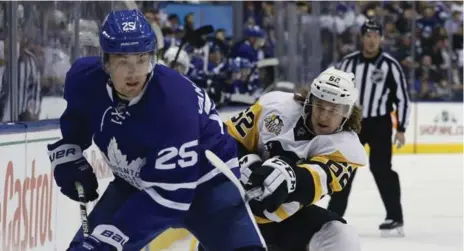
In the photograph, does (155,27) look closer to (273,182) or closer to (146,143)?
(273,182)

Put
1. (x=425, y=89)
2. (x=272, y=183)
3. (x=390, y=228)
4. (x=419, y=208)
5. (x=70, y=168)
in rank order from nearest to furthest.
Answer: (x=70, y=168) → (x=272, y=183) → (x=390, y=228) → (x=419, y=208) → (x=425, y=89)

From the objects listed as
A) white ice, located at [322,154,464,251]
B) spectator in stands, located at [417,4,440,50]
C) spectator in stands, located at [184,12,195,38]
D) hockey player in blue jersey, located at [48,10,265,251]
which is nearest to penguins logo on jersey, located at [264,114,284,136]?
hockey player in blue jersey, located at [48,10,265,251]

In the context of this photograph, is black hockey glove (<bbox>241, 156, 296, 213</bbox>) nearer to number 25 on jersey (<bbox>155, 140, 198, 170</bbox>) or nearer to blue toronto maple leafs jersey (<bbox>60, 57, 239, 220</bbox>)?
blue toronto maple leafs jersey (<bbox>60, 57, 239, 220</bbox>)

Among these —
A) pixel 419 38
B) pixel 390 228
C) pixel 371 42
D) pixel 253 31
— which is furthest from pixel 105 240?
pixel 419 38

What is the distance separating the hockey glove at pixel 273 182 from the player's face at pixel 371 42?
11.5ft

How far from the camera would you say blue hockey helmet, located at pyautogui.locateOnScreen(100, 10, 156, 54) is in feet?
10.00

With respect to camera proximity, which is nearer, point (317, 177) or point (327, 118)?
point (317, 177)

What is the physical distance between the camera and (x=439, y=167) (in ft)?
37.1

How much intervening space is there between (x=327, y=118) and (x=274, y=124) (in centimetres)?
19

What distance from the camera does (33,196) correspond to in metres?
4.99

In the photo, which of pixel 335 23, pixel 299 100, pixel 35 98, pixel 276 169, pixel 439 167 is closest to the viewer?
pixel 276 169

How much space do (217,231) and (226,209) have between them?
67 millimetres

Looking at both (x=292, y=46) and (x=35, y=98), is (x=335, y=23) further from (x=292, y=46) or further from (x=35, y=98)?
(x=35, y=98)

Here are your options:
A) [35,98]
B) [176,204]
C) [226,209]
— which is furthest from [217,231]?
[35,98]
